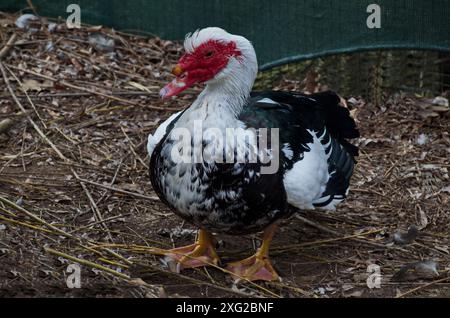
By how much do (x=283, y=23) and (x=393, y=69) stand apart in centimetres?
97

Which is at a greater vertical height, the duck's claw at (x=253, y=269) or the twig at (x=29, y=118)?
the twig at (x=29, y=118)

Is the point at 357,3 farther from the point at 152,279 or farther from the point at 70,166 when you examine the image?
the point at 152,279

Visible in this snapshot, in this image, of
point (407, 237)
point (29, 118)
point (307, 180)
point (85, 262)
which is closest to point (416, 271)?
point (407, 237)

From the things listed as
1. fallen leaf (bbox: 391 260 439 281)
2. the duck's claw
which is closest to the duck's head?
the duck's claw

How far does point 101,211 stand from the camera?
14.3 feet

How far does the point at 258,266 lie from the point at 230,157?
0.62 meters

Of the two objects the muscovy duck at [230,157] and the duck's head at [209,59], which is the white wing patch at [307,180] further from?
the duck's head at [209,59]

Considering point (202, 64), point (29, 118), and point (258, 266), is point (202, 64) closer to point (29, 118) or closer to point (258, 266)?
point (258, 266)

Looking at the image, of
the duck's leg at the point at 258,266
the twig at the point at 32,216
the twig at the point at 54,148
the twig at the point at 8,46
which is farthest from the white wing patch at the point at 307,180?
the twig at the point at 8,46

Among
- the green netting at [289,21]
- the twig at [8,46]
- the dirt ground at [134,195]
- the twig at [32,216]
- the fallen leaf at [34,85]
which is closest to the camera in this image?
the dirt ground at [134,195]

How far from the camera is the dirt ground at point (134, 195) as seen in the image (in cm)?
371

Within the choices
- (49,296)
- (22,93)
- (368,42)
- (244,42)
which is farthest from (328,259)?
(22,93)

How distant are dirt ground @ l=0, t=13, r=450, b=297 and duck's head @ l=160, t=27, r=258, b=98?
0.94 m

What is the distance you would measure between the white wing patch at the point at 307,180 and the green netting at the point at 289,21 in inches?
72.9
